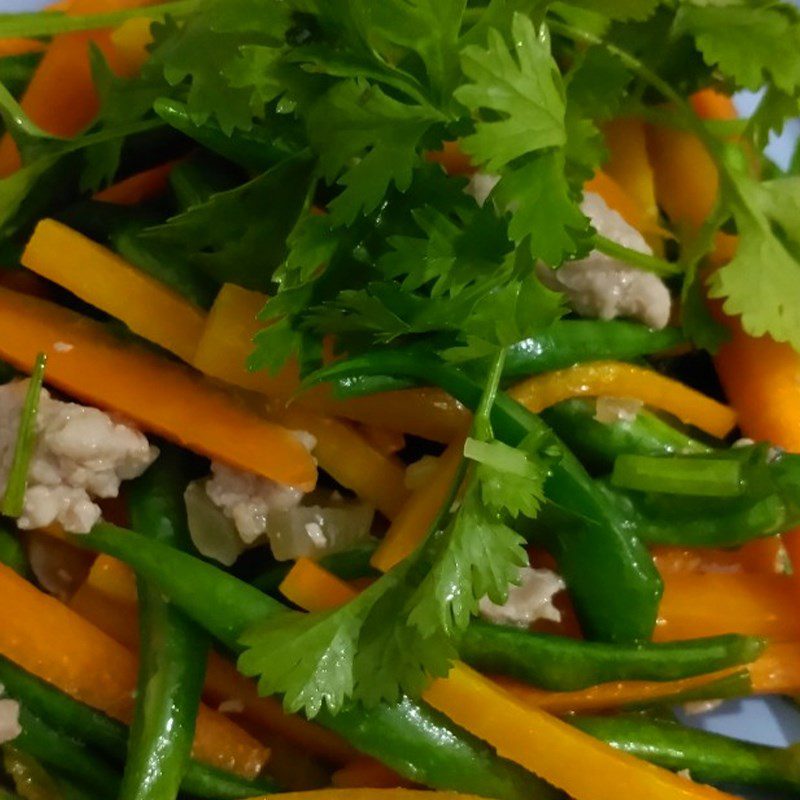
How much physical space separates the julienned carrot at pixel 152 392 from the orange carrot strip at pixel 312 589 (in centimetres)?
19

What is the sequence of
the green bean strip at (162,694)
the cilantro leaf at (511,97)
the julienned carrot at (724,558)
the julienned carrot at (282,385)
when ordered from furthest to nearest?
the julienned carrot at (724,558), the julienned carrot at (282,385), the green bean strip at (162,694), the cilantro leaf at (511,97)

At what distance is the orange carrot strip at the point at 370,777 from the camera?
199 centimetres

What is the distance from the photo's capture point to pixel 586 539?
212 centimetres

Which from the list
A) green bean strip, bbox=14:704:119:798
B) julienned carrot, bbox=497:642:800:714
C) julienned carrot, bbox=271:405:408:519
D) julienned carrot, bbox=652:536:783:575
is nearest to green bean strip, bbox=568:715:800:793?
julienned carrot, bbox=497:642:800:714

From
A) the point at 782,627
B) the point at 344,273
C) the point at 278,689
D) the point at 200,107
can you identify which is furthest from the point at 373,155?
the point at 782,627

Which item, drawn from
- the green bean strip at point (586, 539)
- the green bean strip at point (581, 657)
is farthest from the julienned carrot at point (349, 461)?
the green bean strip at point (581, 657)

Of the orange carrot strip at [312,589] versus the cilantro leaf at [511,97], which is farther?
the orange carrot strip at [312,589]

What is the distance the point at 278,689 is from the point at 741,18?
1.84 meters

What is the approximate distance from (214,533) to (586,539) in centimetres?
78

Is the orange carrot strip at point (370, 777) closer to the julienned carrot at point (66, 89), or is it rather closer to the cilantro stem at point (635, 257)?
the cilantro stem at point (635, 257)

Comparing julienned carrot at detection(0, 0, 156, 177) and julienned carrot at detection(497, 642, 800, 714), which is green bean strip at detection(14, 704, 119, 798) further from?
julienned carrot at detection(0, 0, 156, 177)

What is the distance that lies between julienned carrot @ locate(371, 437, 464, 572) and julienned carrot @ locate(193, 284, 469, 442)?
11 centimetres

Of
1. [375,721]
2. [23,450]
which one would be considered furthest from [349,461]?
[23,450]

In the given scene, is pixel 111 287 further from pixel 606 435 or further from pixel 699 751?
pixel 699 751
